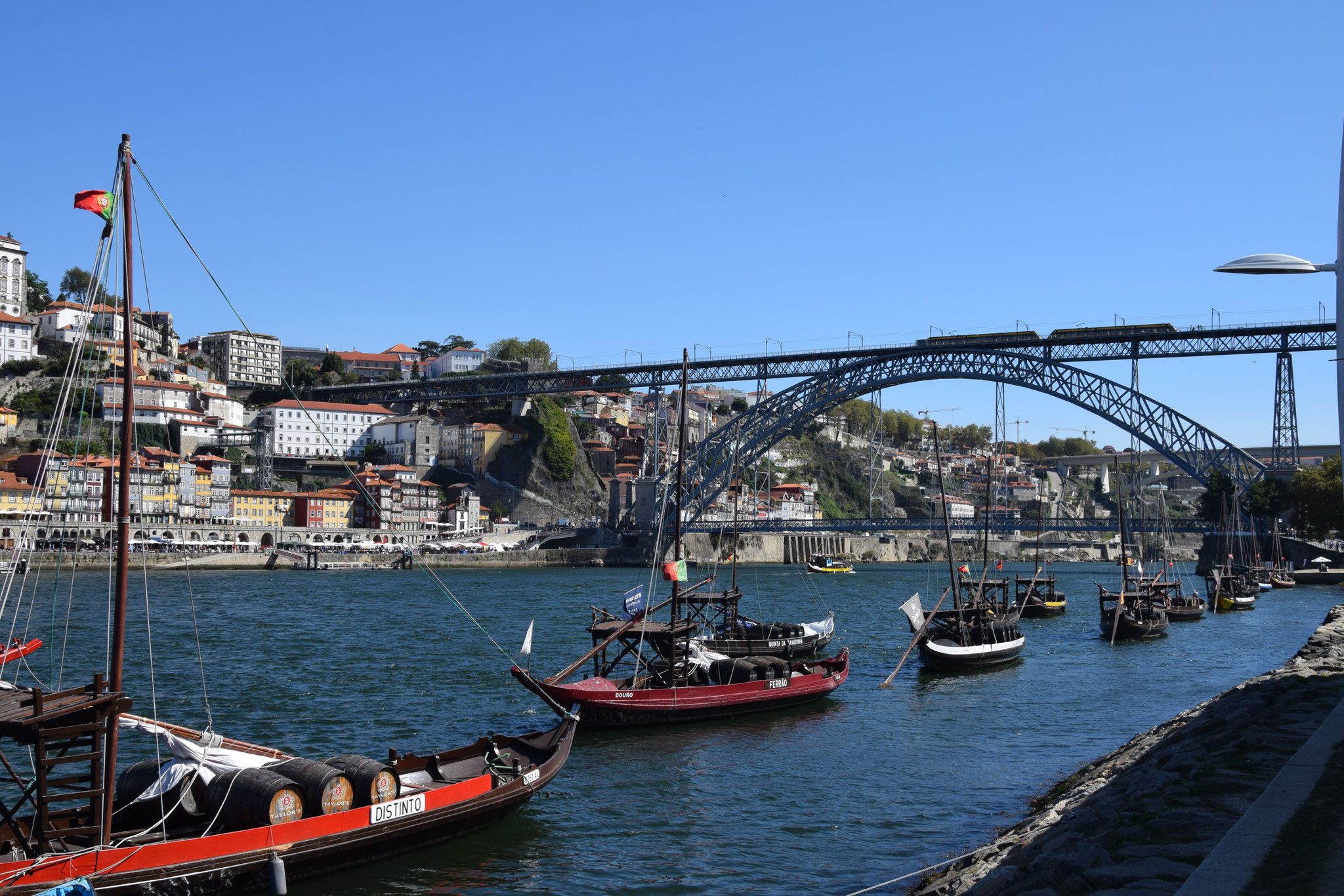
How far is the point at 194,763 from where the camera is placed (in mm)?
9750

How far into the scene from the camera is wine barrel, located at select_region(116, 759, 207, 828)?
9.33 meters

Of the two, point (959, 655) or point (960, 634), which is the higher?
point (960, 634)

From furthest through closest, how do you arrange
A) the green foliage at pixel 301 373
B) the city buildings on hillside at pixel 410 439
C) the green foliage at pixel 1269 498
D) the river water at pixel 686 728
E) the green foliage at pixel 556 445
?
the green foliage at pixel 301 373 < the city buildings on hillside at pixel 410 439 < the green foliage at pixel 556 445 < the green foliage at pixel 1269 498 < the river water at pixel 686 728

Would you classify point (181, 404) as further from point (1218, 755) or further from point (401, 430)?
point (1218, 755)

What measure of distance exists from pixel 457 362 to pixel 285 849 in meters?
109

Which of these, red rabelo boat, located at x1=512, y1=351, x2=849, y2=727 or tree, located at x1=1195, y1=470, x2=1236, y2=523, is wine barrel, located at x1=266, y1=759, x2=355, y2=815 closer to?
red rabelo boat, located at x1=512, y1=351, x2=849, y2=727

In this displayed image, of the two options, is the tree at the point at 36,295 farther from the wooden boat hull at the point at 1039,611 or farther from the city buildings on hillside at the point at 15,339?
the wooden boat hull at the point at 1039,611

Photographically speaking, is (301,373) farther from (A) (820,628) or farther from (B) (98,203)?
(B) (98,203)

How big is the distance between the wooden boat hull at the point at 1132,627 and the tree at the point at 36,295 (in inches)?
3581

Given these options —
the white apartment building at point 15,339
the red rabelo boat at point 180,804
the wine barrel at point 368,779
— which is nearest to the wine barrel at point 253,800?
the red rabelo boat at point 180,804

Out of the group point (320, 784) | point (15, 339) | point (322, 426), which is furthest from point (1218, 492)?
point (15, 339)

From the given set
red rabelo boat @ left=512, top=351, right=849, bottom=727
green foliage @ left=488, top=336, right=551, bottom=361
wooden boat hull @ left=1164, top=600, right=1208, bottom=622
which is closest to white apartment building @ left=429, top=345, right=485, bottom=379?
green foliage @ left=488, top=336, right=551, bottom=361

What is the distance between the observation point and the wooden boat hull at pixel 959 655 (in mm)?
24531

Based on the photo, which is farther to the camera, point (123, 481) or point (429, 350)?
point (429, 350)
